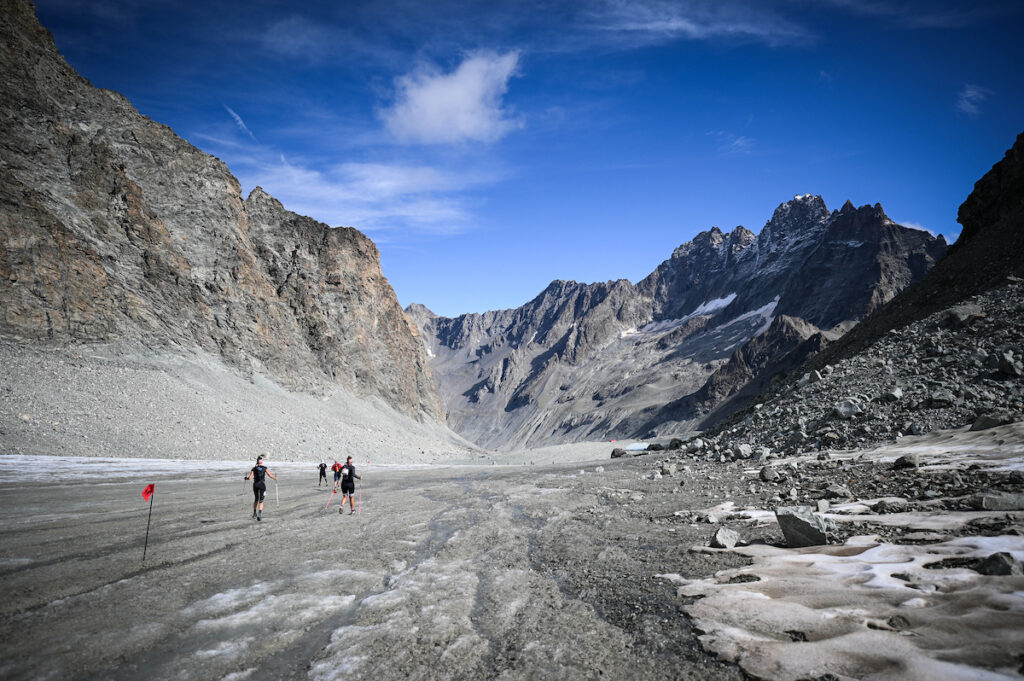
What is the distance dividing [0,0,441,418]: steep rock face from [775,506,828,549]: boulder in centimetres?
5465

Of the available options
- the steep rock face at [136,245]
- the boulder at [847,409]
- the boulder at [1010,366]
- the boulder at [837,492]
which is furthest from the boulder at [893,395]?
the steep rock face at [136,245]

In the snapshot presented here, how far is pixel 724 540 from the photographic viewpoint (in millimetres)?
8070

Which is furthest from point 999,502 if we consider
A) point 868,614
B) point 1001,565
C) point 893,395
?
point 893,395

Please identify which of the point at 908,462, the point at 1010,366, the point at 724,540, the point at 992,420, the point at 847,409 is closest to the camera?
the point at 724,540

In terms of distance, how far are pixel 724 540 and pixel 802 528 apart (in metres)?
1.29

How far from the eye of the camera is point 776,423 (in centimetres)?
2573

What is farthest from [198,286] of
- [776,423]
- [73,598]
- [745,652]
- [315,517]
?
[745,652]

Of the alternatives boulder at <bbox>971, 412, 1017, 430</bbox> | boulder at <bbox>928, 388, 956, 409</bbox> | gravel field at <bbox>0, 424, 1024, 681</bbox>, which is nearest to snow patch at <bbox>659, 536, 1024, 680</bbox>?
gravel field at <bbox>0, 424, 1024, 681</bbox>

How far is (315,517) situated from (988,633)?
50.8 feet

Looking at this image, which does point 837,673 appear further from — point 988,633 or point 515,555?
point 515,555

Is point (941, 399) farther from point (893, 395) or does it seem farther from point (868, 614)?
point (868, 614)

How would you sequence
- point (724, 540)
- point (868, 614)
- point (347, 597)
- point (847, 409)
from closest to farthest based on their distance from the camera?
point (868, 614), point (347, 597), point (724, 540), point (847, 409)

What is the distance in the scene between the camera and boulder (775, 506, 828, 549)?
753 cm

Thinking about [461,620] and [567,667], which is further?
[461,620]
